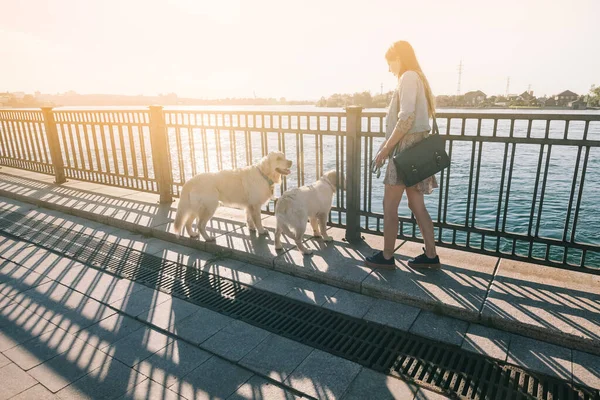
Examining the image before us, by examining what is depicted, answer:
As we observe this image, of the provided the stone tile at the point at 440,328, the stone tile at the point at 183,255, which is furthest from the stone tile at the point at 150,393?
the stone tile at the point at 183,255

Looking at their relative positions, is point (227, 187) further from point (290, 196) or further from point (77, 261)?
point (77, 261)

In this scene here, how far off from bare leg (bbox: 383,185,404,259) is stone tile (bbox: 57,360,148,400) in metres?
2.70

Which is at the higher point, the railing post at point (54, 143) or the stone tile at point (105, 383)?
the railing post at point (54, 143)

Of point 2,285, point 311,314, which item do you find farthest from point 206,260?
point 2,285

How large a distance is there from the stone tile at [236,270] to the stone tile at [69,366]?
1.67 m

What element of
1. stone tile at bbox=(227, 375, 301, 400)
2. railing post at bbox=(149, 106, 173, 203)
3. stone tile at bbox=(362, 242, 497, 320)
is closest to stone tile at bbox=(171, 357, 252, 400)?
stone tile at bbox=(227, 375, 301, 400)

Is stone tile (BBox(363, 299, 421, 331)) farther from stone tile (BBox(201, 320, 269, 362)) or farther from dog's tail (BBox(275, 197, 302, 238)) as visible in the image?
dog's tail (BBox(275, 197, 302, 238))

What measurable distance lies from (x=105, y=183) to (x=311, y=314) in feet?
22.7

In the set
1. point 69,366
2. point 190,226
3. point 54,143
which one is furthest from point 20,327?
point 54,143

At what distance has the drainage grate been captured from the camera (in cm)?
271

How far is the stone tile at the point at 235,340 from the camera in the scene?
3.16m

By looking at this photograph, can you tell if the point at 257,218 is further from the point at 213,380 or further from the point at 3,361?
the point at 3,361

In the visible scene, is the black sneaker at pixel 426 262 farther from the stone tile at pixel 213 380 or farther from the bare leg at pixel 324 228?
the stone tile at pixel 213 380

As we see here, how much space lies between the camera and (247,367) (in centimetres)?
297
